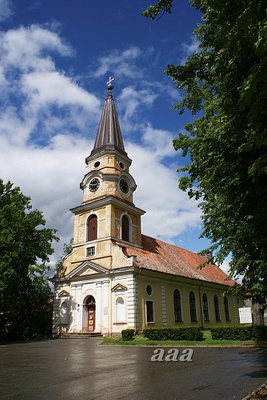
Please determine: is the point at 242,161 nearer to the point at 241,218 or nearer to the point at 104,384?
the point at 241,218

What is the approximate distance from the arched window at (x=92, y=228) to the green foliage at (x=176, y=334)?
11.7m

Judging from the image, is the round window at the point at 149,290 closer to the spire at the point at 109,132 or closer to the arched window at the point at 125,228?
the arched window at the point at 125,228

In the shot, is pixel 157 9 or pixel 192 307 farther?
pixel 192 307

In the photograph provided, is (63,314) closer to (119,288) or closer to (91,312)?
(91,312)

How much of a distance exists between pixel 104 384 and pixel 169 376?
1.84 metres

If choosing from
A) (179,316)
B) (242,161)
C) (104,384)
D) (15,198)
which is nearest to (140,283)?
(179,316)

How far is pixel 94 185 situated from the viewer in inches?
1267

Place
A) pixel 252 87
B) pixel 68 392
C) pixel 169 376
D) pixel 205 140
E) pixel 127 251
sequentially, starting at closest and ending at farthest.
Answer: pixel 252 87 < pixel 68 392 < pixel 205 140 < pixel 169 376 < pixel 127 251

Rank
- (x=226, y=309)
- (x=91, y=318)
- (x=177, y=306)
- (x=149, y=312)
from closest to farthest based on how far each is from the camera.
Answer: (x=149, y=312)
(x=91, y=318)
(x=177, y=306)
(x=226, y=309)

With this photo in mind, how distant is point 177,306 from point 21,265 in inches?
562

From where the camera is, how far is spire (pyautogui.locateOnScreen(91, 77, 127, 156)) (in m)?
33.8

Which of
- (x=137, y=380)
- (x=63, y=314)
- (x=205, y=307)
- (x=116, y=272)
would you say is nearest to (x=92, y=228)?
(x=116, y=272)

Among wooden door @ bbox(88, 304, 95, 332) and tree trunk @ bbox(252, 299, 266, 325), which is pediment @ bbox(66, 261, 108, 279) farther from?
tree trunk @ bbox(252, 299, 266, 325)

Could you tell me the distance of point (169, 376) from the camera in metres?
8.52
